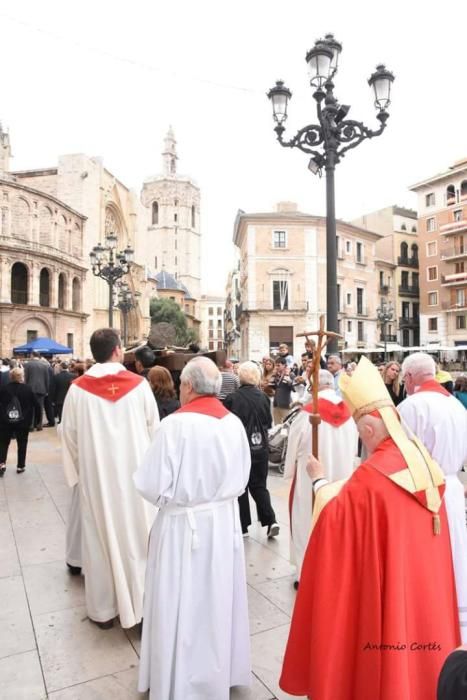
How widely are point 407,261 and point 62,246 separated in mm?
34530

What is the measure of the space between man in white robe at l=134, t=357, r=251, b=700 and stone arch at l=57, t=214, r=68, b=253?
139ft

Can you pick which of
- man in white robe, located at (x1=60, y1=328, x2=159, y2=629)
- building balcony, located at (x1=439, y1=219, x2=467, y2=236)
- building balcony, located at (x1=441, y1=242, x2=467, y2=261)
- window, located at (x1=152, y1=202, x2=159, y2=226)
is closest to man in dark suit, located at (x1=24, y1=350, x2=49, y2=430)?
man in white robe, located at (x1=60, y1=328, x2=159, y2=629)

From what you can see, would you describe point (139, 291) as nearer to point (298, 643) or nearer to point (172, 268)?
point (172, 268)

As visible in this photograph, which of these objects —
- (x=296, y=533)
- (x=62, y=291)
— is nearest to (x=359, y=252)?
(x=62, y=291)

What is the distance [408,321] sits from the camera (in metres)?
48.2

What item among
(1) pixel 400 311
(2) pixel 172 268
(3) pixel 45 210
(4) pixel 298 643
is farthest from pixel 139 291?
(4) pixel 298 643

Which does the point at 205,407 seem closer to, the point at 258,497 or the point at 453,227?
the point at 258,497

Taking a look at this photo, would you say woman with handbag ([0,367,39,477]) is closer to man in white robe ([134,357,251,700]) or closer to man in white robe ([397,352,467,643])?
man in white robe ([134,357,251,700])

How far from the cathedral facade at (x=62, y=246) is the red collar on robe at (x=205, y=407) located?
115 feet

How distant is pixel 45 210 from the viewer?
129ft

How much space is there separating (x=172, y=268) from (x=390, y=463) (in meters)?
101

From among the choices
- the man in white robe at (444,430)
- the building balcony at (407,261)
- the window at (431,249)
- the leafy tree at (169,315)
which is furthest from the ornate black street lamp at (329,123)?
the leafy tree at (169,315)

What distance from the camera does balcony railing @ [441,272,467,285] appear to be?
4116cm

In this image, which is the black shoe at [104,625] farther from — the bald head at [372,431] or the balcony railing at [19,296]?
the balcony railing at [19,296]
